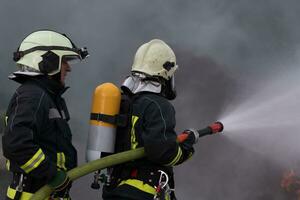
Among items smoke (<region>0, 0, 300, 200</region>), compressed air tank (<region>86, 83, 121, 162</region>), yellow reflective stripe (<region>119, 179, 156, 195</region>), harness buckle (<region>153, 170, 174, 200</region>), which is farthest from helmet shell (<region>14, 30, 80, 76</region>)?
smoke (<region>0, 0, 300, 200</region>)

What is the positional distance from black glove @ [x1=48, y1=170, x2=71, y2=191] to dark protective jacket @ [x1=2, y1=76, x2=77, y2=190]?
5 cm

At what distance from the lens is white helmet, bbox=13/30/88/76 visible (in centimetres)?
339

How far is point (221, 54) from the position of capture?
8.83 m

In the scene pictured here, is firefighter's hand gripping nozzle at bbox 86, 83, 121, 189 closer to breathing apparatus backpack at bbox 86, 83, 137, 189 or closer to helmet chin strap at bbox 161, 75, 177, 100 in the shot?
breathing apparatus backpack at bbox 86, 83, 137, 189

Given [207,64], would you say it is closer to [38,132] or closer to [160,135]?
[160,135]

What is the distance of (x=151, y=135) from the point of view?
3377 millimetres

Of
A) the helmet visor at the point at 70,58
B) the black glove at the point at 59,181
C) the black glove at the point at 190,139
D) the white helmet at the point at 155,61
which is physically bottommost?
the black glove at the point at 59,181

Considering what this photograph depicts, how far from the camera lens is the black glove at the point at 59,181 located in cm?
321

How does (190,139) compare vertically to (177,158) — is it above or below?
above

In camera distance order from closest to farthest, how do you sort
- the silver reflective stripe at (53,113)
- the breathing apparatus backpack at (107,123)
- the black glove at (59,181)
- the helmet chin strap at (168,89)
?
the black glove at (59,181) < the silver reflective stripe at (53,113) < the breathing apparatus backpack at (107,123) < the helmet chin strap at (168,89)

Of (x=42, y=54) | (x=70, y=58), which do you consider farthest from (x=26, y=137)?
(x=70, y=58)

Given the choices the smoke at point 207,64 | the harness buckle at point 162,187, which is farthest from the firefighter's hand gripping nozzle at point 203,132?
the smoke at point 207,64

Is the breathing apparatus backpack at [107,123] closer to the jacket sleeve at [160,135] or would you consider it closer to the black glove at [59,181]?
the jacket sleeve at [160,135]

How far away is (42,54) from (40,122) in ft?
1.67
